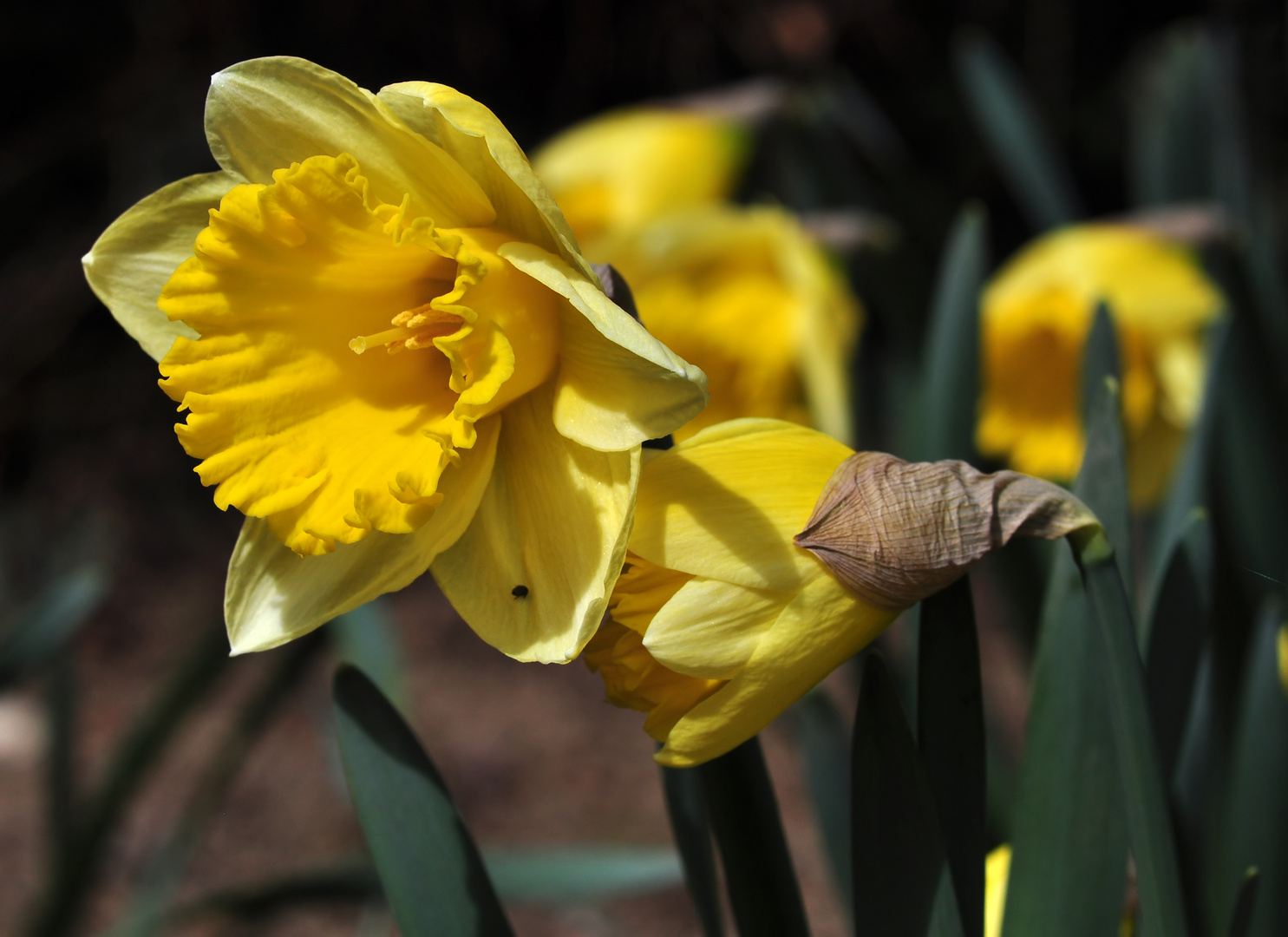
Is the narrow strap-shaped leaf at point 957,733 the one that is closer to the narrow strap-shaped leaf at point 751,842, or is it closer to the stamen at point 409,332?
the narrow strap-shaped leaf at point 751,842

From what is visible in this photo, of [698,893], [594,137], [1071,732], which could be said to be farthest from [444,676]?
[1071,732]

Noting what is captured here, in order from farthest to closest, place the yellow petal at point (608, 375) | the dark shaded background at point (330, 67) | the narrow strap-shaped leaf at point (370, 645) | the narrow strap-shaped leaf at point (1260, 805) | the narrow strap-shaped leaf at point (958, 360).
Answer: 1. the dark shaded background at point (330, 67)
2. the narrow strap-shaped leaf at point (370, 645)
3. the narrow strap-shaped leaf at point (958, 360)
4. the narrow strap-shaped leaf at point (1260, 805)
5. the yellow petal at point (608, 375)

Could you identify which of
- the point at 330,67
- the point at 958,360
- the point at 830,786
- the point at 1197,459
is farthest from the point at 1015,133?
the point at 330,67

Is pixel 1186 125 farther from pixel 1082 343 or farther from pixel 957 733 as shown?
pixel 957 733

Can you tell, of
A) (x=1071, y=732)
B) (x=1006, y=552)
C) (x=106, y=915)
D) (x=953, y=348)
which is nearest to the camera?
(x=1071, y=732)

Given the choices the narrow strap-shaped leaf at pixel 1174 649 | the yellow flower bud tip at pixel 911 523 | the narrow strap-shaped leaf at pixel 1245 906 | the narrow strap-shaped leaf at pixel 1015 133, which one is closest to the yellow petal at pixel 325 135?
the yellow flower bud tip at pixel 911 523

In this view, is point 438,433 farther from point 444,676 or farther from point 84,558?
point 444,676
